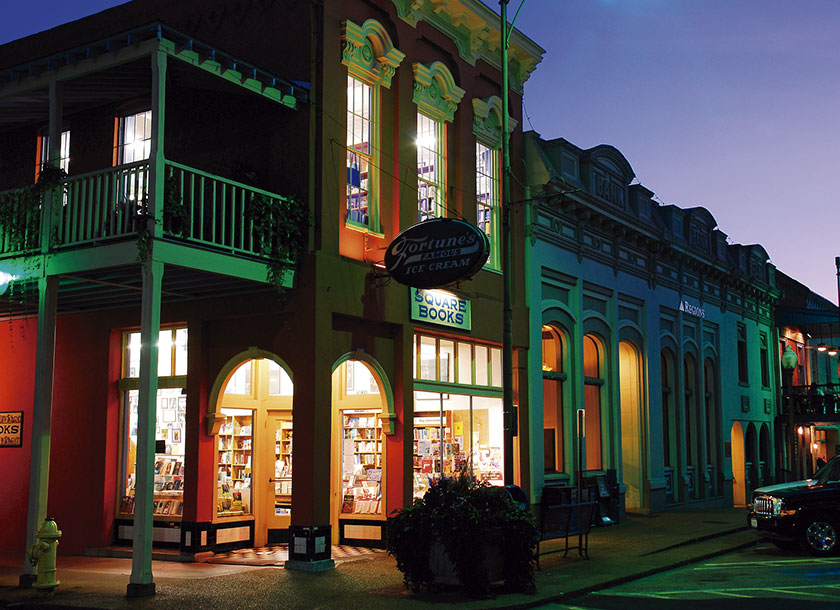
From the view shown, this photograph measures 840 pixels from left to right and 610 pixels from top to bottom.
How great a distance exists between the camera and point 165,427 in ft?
52.7

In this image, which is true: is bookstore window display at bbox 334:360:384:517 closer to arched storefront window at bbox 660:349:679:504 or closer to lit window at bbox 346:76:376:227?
lit window at bbox 346:76:376:227

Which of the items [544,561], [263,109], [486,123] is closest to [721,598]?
[544,561]

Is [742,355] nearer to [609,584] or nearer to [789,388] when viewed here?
[789,388]

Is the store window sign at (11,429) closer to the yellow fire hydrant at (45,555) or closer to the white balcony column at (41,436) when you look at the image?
the white balcony column at (41,436)

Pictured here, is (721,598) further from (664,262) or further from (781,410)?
(781,410)

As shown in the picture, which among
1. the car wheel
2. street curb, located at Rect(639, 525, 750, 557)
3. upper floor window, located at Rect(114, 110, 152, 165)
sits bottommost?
street curb, located at Rect(639, 525, 750, 557)

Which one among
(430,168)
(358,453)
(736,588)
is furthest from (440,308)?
(736,588)

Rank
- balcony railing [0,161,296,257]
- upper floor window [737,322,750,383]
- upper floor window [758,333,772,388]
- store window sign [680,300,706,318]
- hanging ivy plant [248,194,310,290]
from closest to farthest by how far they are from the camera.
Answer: balcony railing [0,161,296,257]
hanging ivy plant [248,194,310,290]
store window sign [680,300,706,318]
upper floor window [737,322,750,383]
upper floor window [758,333,772,388]

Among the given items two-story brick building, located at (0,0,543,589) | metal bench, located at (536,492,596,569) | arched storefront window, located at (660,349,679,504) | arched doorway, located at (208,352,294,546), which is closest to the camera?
two-story brick building, located at (0,0,543,589)

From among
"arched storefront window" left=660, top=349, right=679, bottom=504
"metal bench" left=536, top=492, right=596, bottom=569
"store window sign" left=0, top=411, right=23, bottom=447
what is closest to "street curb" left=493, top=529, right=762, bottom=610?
"metal bench" left=536, top=492, right=596, bottom=569

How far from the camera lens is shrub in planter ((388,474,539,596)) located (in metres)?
11.6

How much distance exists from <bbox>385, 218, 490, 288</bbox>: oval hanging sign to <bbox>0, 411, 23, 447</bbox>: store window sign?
8.01 metres

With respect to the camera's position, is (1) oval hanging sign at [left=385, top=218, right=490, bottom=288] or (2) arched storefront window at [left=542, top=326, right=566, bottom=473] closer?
(1) oval hanging sign at [left=385, top=218, right=490, bottom=288]

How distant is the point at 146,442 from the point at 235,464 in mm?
4651
